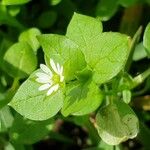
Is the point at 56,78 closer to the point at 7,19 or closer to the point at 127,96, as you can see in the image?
the point at 127,96

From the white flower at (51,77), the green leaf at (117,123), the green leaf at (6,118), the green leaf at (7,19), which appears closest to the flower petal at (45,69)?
the white flower at (51,77)

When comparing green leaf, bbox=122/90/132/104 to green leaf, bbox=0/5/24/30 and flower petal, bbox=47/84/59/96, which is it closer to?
flower petal, bbox=47/84/59/96

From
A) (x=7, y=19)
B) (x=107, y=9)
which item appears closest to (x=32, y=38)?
(x=7, y=19)

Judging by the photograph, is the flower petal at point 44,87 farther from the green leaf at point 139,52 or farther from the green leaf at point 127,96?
the green leaf at point 139,52

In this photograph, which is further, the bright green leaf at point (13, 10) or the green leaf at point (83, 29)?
the bright green leaf at point (13, 10)

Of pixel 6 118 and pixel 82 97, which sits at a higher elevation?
pixel 82 97

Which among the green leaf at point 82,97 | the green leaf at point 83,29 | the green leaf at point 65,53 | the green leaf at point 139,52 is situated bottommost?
the green leaf at point 139,52
